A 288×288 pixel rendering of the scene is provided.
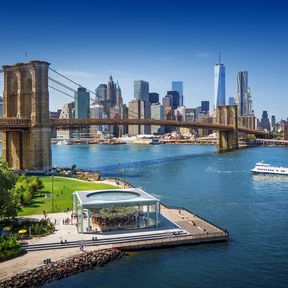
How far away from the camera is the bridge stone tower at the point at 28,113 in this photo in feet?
246

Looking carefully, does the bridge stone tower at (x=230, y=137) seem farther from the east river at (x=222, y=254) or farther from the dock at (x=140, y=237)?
the dock at (x=140, y=237)

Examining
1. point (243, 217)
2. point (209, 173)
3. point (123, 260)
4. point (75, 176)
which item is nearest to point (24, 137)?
point (75, 176)

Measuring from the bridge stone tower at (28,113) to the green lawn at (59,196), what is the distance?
32.1 ft

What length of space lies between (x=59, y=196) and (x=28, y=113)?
3145cm

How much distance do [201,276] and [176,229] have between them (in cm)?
788

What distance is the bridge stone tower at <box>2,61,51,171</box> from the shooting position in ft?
246

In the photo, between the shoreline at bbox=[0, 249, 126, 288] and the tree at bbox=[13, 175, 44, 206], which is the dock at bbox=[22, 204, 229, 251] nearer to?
the shoreline at bbox=[0, 249, 126, 288]

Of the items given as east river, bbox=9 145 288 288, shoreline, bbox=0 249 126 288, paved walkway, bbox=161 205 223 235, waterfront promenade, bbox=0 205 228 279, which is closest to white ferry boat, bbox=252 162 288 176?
east river, bbox=9 145 288 288

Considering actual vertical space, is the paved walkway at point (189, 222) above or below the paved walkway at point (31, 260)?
above

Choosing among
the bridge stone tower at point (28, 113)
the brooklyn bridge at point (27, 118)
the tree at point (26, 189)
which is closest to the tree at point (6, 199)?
the tree at point (26, 189)

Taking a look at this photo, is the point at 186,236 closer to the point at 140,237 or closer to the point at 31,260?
the point at 140,237

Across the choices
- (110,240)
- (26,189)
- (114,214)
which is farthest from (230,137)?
(110,240)

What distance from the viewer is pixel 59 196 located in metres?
51.8

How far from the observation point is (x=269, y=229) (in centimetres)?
4078
